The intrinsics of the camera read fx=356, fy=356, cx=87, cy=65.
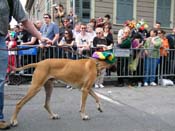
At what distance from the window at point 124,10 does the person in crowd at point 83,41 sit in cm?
777

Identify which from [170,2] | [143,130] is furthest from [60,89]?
[170,2]

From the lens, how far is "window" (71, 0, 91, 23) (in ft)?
56.9

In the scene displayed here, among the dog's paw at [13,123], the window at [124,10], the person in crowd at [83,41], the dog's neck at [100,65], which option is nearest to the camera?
the dog's paw at [13,123]

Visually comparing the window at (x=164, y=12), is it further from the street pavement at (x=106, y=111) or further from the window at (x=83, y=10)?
the street pavement at (x=106, y=111)

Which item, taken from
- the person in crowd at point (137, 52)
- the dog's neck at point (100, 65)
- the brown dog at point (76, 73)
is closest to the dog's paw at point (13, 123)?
the brown dog at point (76, 73)

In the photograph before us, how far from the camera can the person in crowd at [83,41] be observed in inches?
412

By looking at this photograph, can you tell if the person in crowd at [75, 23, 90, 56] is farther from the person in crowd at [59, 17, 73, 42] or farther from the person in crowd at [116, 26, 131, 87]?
the person in crowd at [116, 26, 131, 87]

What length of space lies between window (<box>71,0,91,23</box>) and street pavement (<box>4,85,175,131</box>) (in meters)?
8.01

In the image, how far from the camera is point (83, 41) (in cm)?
1073

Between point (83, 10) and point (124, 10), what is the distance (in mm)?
2401

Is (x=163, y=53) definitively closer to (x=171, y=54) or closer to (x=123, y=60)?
(x=171, y=54)

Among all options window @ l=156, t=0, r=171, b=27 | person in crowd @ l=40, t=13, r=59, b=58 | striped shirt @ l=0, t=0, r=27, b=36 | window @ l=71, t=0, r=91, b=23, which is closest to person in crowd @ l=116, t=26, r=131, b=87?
person in crowd @ l=40, t=13, r=59, b=58

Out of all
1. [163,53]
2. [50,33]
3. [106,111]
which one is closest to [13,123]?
[106,111]

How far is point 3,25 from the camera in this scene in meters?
5.18
